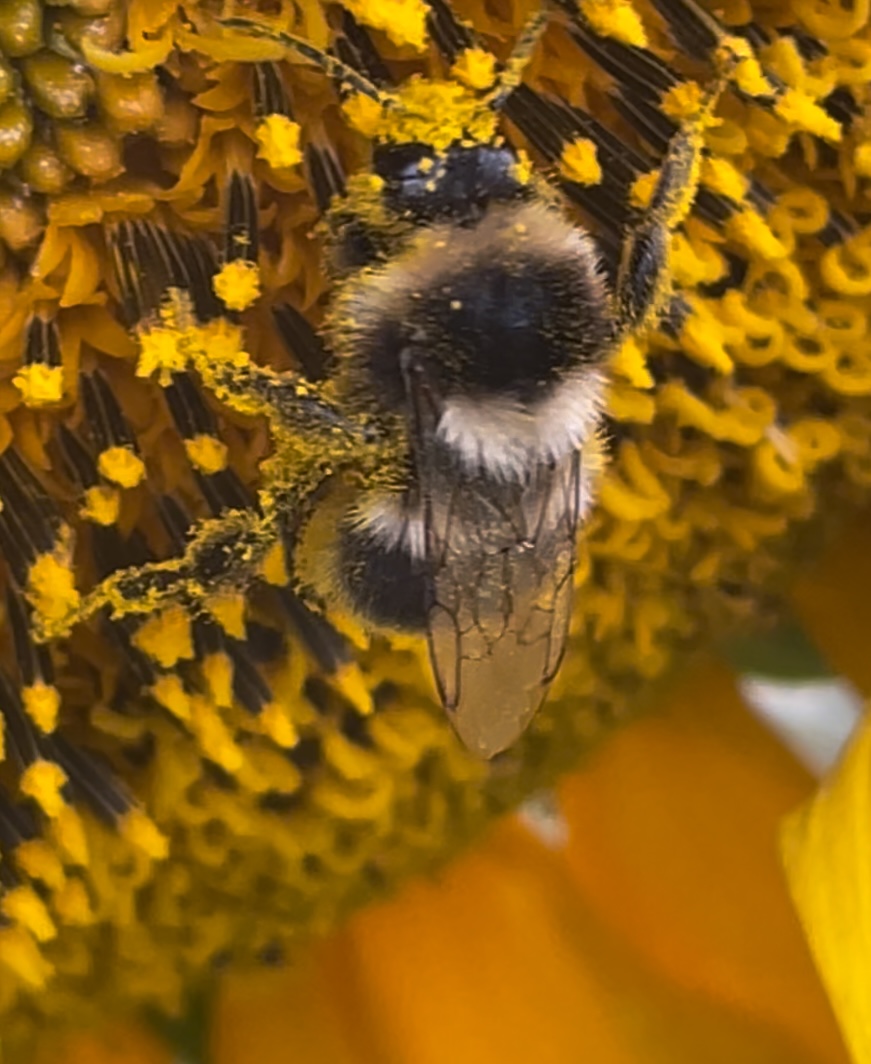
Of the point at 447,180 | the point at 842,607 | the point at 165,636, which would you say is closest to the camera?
the point at 447,180

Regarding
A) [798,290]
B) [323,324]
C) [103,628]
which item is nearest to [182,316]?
[323,324]

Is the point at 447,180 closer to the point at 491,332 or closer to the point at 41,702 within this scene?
the point at 491,332

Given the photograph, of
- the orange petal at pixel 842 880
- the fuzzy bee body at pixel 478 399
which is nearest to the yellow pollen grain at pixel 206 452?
the fuzzy bee body at pixel 478 399

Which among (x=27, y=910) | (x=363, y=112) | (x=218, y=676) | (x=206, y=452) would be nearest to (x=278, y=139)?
(x=363, y=112)

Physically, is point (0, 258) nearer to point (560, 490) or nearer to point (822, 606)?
point (560, 490)

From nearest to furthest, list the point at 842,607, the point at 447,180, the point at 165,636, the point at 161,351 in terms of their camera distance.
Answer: the point at 447,180 → the point at 161,351 → the point at 165,636 → the point at 842,607

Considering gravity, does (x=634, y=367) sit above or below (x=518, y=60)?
below

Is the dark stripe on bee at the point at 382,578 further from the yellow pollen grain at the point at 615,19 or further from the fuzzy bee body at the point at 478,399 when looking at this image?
the yellow pollen grain at the point at 615,19
